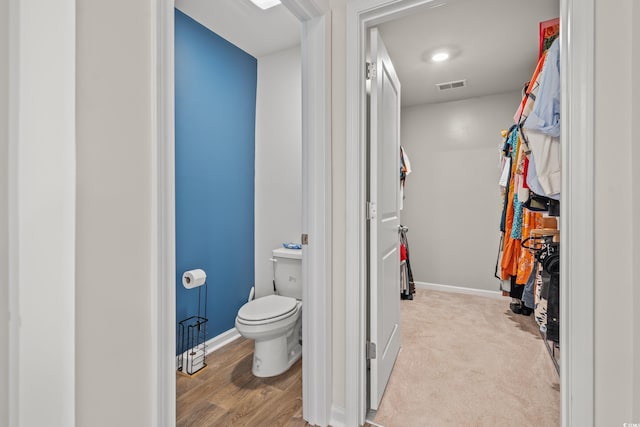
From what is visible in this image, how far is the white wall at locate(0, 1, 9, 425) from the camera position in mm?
506

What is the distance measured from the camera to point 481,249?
3.73 meters

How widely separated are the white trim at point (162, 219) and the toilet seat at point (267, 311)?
3.64 feet

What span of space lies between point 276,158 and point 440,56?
1704mm

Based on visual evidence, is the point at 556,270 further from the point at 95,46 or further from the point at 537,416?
the point at 95,46

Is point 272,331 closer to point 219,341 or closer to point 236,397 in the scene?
point 236,397

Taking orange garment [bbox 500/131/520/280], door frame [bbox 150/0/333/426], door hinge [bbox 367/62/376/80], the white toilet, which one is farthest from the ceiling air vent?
the white toilet

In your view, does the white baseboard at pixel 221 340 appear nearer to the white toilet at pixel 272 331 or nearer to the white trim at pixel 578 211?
the white toilet at pixel 272 331

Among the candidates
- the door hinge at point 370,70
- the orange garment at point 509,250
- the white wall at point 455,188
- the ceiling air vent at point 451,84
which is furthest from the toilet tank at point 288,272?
the ceiling air vent at point 451,84

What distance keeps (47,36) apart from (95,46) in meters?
0.08

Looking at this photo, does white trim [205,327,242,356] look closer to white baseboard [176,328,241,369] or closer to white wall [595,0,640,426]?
white baseboard [176,328,241,369]

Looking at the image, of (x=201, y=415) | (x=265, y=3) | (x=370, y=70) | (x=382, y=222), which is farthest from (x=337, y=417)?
(x=265, y=3)

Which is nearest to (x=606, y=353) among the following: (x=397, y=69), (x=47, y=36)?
(x=47, y=36)

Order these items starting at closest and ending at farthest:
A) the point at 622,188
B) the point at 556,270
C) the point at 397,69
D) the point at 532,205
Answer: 1. the point at 622,188
2. the point at 556,270
3. the point at 532,205
4. the point at 397,69

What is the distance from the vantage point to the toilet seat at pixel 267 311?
185 cm
